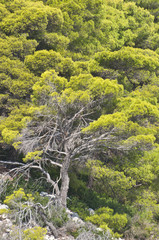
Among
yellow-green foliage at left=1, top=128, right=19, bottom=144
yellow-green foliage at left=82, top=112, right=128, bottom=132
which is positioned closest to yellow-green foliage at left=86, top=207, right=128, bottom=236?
yellow-green foliage at left=82, top=112, right=128, bottom=132

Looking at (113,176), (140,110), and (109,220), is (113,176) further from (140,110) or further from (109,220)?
(140,110)

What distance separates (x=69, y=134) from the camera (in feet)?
35.2

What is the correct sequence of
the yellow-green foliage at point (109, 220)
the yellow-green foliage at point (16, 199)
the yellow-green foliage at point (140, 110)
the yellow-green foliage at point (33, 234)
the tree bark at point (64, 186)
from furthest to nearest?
the yellow-green foliage at point (140, 110), the tree bark at point (64, 186), the yellow-green foliage at point (109, 220), the yellow-green foliage at point (16, 199), the yellow-green foliage at point (33, 234)

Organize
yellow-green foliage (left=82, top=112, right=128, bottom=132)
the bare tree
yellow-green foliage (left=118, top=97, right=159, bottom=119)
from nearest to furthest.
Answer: yellow-green foliage (left=82, top=112, right=128, bottom=132) → the bare tree → yellow-green foliage (left=118, top=97, right=159, bottom=119)

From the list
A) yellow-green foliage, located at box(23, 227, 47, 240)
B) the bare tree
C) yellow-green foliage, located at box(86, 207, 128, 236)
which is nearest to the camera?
yellow-green foliage, located at box(23, 227, 47, 240)

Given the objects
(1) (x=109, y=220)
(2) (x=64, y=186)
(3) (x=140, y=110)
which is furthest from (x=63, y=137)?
(1) (x=109, y=220)

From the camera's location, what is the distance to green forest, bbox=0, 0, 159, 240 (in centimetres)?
877

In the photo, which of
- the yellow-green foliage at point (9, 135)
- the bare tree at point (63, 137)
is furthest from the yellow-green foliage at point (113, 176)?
the yellow-green foliage at point (9, 135)

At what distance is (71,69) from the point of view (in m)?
12.2

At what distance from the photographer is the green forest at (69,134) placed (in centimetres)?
877

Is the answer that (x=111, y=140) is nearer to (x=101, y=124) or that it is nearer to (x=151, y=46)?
(x=101, y=124)

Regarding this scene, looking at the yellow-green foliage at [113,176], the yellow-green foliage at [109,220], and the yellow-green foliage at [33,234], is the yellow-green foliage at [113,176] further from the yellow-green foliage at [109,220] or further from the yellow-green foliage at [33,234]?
the yellow-green foliage at [33,234]

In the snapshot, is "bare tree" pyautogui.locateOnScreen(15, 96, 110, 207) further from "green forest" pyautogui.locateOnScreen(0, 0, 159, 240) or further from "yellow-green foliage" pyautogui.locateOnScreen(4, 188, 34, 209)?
"yellow-green foliage" pyautogui.locateOnScreen(4, 188, 34, 209)

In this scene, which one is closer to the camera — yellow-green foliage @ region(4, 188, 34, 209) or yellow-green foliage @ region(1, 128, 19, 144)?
yellow-green foliage @ region(4, 188, 34, 209)
